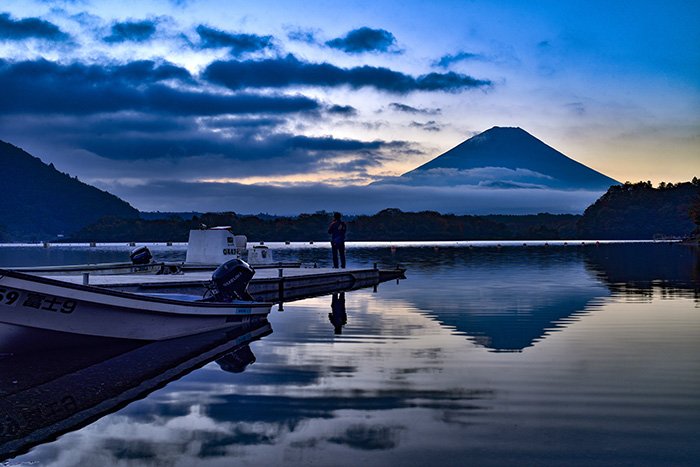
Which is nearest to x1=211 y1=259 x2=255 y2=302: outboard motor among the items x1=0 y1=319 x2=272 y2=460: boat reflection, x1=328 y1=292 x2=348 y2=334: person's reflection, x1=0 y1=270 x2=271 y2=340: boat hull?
x1=0 y1=270 x2=271 y2=340: boat hull

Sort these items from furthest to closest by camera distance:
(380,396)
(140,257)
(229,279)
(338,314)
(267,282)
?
(140,257)
(267,282)
(338,314)
(229,279)
(380,396)

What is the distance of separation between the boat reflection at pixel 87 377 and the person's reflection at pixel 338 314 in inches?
107

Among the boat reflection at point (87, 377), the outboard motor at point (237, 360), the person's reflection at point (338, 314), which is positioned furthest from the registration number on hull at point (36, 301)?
the person's reflection at point (338, 314)

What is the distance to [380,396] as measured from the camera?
11.2 meters

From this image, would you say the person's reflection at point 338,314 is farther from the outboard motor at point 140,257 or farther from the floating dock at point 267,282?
the outboard motor at point 140,257

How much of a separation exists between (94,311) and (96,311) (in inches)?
1.9

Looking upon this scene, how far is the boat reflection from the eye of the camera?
9812 millimetres

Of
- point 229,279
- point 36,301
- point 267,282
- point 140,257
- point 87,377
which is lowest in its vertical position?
point 87,377

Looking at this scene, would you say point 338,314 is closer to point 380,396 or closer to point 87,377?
point 87,377

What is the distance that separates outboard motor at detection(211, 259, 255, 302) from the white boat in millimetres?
560

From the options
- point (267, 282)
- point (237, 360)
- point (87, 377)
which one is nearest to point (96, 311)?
point (87, 377)

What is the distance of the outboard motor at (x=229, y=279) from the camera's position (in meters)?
20.7

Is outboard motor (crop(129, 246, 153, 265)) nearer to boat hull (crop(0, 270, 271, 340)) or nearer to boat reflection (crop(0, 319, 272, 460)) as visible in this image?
boat hull (crop(0, 270, 271, 340))

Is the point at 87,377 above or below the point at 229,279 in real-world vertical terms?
below
